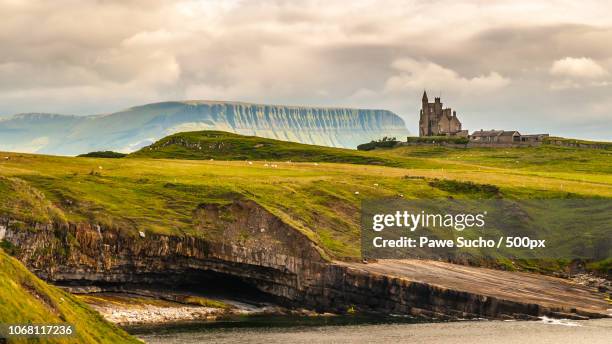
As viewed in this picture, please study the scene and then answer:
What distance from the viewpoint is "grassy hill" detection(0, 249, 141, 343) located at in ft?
231

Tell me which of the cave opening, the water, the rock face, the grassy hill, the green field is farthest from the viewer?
the green field

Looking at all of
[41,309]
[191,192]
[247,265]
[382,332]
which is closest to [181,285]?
[247,265]

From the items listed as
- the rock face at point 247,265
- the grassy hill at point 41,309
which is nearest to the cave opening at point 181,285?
the rock face at point 247,265

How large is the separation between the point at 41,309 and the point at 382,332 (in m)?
54.7

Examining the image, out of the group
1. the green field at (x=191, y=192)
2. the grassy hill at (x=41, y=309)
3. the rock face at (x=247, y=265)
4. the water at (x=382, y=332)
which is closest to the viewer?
the grassy hill at (x=41, y=309)

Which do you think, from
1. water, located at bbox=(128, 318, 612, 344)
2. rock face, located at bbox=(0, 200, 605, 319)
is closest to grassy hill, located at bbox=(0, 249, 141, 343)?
water, located at bbox=(128, 318, 612, 344)

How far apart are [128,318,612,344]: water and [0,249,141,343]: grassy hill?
19927 millimetres

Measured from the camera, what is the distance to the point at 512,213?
182 meters

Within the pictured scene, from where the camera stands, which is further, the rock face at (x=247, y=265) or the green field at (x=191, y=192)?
the green field at (x=191, y=192)

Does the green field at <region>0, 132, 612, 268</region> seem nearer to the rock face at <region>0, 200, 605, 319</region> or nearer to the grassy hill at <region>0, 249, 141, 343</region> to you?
the rock face at <region>0, 200, 605, 319</region>

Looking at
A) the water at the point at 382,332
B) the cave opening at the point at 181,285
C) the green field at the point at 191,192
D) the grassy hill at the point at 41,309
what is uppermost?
the green field at the point at 191,192

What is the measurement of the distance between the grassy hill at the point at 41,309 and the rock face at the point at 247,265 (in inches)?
1522

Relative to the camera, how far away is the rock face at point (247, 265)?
130250 mm

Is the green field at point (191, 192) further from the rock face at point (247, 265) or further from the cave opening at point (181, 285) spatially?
the cave opening at point (181, 285)
